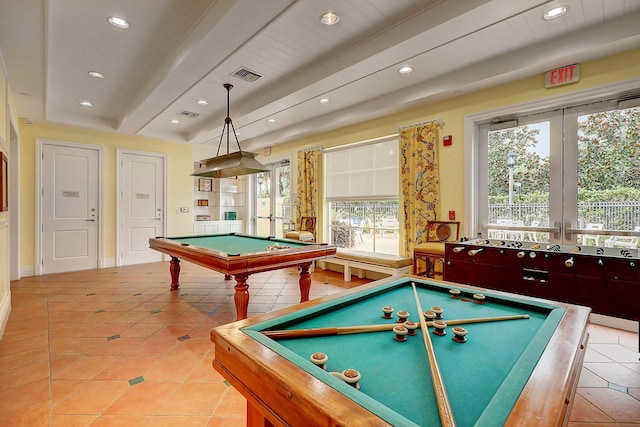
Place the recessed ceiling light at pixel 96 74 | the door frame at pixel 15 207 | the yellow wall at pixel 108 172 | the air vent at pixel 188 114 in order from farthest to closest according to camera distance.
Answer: the yellow wall at pixel 108 172 < the air vent at pixel 188 114 < the door frame at pixel 15 207 < the recessed ceiling light at pixel 96 74

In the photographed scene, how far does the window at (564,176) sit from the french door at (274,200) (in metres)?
4.08

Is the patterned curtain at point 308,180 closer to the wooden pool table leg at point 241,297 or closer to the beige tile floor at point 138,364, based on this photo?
the beige tile floor at point 138,364

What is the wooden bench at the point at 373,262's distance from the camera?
13.4ft

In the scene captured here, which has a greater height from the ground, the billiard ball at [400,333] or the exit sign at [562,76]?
the exit sign at [562,76]

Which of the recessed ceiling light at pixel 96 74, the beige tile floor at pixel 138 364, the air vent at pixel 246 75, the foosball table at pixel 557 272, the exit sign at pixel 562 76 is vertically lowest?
the beige tile floor at pixel 138 364

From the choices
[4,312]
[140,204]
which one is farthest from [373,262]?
[140,204]

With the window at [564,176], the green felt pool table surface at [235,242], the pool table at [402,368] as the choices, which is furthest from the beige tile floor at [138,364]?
the window at [564,176]

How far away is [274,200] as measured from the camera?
7.14m

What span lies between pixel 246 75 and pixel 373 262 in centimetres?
293

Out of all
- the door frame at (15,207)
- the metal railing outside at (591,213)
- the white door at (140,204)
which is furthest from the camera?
the white door at (140,204)

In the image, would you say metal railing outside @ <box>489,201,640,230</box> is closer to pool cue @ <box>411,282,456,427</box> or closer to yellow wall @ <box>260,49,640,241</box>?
yellow wall @ <box>260,49,640,241</box>

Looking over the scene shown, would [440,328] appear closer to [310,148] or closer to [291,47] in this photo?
[291,47]

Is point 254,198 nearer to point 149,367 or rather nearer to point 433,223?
point 433,223

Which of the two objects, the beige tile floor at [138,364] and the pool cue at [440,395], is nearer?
the pool cue at [440,395]
